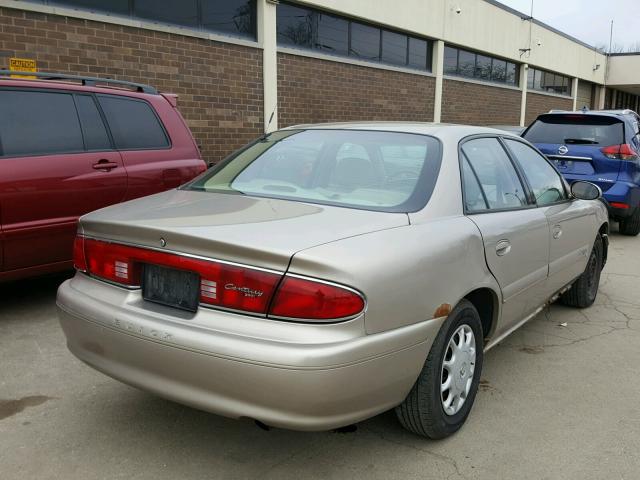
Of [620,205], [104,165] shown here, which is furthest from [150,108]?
[620,205]

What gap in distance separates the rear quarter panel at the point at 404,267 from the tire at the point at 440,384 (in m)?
0.14

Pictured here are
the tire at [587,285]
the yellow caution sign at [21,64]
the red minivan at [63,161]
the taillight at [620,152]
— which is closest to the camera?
the red minivan at [63,161]

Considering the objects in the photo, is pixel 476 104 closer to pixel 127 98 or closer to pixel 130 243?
pixel 127 98

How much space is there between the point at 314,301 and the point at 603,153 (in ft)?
23.5

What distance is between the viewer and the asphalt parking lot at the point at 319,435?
264 cm

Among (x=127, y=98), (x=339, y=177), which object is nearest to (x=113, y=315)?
(x=339, y=177)

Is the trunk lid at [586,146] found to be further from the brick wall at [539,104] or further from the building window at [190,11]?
the brick wall at [539,104]

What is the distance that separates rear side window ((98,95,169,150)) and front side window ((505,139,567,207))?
3.14 meters

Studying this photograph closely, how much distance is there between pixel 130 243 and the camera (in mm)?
2617

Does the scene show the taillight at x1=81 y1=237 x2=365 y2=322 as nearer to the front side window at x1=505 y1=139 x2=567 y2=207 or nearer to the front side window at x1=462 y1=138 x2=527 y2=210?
the front side window at x1=462 y1=138 x2=527 y2=210

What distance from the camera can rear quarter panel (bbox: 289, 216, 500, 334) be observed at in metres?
2.22

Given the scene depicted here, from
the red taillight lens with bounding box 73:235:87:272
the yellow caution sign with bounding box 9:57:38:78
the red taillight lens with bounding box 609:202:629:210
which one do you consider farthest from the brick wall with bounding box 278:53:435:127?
the red taillight lens with bounding box 73:235:87:272

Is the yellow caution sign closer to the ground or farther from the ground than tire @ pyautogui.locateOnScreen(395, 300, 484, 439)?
farther from the ground

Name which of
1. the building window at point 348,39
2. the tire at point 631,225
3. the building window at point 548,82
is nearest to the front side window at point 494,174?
the tire at point 631,225
